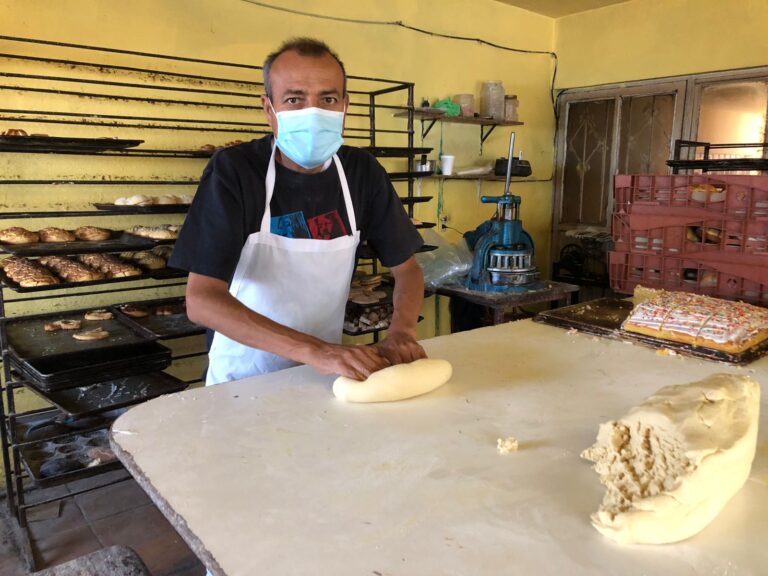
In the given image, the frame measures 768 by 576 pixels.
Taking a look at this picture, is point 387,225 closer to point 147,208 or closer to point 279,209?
point 279,209

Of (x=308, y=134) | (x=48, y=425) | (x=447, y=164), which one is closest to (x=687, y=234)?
(x=308, y=134)

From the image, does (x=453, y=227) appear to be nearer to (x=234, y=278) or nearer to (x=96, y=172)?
(x=96, y=172)

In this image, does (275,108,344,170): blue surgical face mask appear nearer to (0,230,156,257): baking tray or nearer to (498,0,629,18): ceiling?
(0,230,156,257): baking tray

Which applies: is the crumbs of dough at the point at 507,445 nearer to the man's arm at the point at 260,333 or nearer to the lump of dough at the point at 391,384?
the lump of dough at the point at 391,384

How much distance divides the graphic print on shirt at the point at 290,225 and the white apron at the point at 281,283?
17mm

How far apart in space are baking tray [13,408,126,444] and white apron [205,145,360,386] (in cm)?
120

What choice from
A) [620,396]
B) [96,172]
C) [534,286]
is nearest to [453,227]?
[534,286]

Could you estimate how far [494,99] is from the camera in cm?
452

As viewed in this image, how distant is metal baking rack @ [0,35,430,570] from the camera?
256 centimetres

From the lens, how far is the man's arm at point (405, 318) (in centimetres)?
155

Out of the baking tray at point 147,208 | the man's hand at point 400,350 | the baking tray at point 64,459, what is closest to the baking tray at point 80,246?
the baking tray at point 147,208

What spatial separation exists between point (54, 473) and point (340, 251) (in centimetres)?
161

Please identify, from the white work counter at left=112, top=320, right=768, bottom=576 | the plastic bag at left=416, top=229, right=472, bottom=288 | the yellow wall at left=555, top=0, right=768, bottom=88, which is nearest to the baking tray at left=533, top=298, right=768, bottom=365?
the white work counter at left=112, top=320, right=768, bottom=576

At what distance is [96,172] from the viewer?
2916mm
